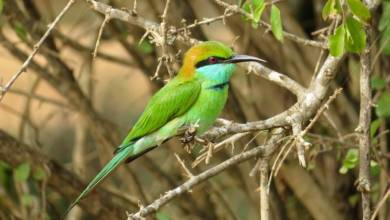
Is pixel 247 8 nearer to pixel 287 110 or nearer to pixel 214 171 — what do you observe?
pixel 287 110

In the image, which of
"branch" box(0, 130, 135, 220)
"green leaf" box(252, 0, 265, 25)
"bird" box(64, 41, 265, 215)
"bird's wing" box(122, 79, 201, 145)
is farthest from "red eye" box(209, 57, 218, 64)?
"branch" box(0, 130, 135, 220)

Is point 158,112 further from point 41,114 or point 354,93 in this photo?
point 41,114

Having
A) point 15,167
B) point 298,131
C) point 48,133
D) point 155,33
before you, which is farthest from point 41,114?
point 298,131

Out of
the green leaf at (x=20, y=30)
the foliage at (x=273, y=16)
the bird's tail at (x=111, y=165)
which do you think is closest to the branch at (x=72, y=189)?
the green leaf at (x=20, y=30)

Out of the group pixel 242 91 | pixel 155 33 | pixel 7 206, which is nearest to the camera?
pixel 155 33

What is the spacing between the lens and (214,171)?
8.86ft

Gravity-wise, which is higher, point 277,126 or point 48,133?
point 48,133

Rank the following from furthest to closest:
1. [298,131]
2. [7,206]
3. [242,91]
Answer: [242,91] → [7,206] → [298,131]

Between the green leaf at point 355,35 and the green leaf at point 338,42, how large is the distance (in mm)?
20

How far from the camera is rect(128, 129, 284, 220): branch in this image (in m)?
2.58

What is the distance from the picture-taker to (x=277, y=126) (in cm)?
270

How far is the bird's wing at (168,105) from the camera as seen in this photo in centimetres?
346

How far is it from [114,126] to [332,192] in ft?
4.01

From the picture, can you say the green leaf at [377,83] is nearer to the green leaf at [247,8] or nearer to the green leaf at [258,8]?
the green leaf at [247,8]
